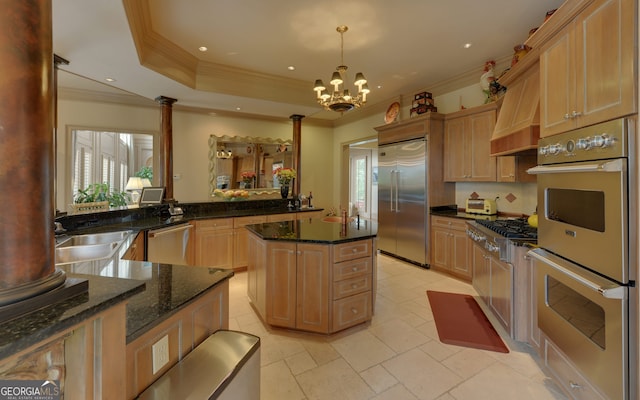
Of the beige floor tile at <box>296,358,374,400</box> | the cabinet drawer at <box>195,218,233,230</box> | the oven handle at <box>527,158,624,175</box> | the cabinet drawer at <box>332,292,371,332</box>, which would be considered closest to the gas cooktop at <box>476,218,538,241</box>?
the oven handle at <box>527,158,624,175</box>

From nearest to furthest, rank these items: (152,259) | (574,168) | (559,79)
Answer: (574,168) → (559,79) → (152,259)

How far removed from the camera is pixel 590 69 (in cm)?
155

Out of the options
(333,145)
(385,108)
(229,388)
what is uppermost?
(385,108)

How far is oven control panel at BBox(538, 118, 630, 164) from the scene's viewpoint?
136 cm

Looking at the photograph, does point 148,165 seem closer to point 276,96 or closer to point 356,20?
point 276,96

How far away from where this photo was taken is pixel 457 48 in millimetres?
3459

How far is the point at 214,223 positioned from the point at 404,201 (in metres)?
2.99

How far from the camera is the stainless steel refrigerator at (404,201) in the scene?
4.36 meters

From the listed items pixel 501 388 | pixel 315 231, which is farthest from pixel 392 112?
pixel 501 388

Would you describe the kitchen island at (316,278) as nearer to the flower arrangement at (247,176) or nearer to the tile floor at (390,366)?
the tile floor at (390,366)

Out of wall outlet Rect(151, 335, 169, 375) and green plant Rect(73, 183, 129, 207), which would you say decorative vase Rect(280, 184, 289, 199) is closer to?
green plant Rect(73, 183, 129, 207)

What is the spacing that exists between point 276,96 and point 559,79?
3.54 meters

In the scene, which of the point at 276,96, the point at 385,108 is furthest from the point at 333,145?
the point at 276,96

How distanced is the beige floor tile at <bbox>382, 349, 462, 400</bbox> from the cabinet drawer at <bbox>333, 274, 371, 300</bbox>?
0.60m
